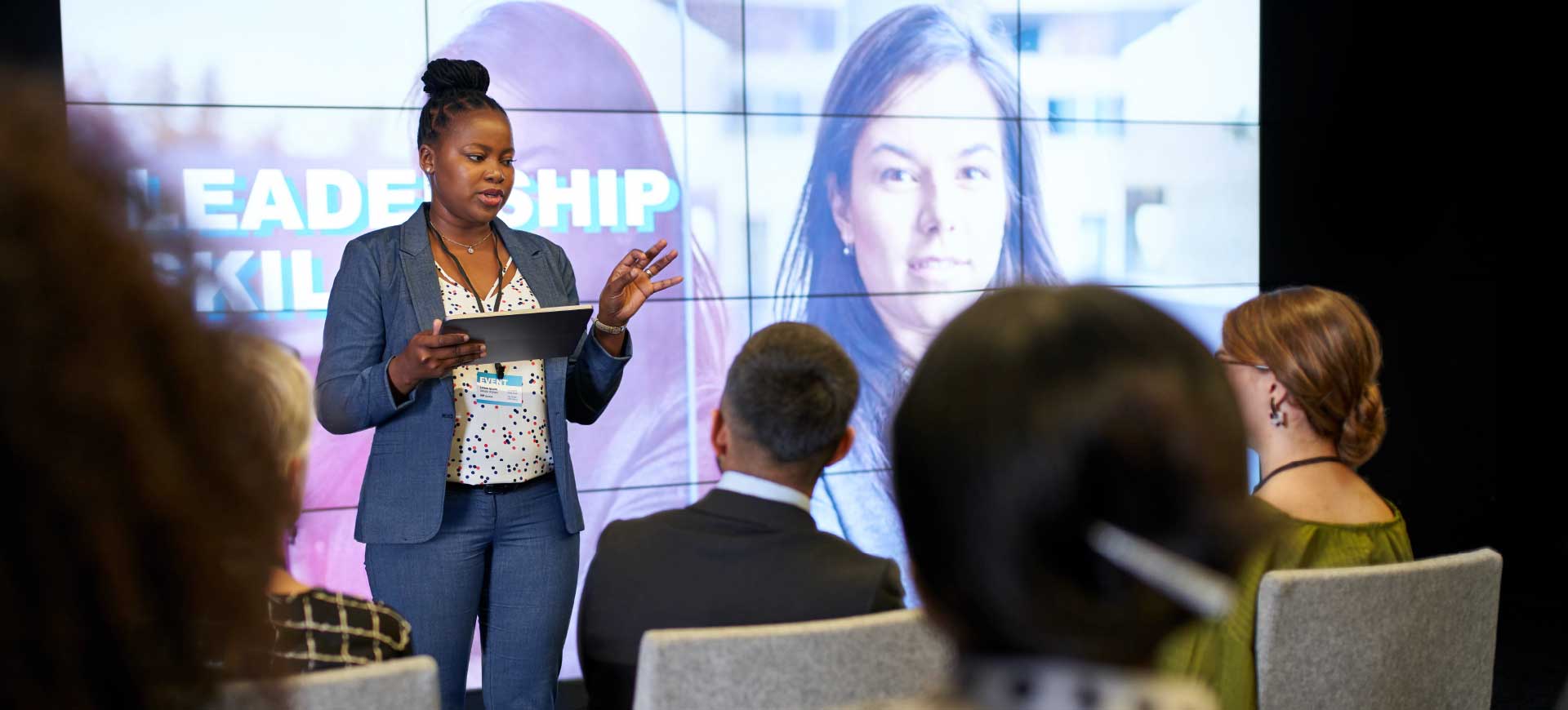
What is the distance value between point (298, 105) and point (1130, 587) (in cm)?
369

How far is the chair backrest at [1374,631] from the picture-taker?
166 centimetres

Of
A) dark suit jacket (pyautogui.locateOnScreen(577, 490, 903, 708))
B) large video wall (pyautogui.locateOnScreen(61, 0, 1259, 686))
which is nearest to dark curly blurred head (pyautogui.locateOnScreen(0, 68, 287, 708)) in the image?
dark suit jacket (pyautogui.locateOnScreen(577, 490, 903, 708))

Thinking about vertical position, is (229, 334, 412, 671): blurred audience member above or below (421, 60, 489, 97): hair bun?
below

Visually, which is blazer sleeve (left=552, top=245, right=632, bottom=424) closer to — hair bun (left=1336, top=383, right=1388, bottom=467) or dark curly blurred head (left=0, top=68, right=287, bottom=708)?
hair bun (left=1336, top=383, right=1388, bottom=467)

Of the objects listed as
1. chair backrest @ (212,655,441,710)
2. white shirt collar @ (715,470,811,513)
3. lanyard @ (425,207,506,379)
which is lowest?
chair backrest @ (212,655,441,710)

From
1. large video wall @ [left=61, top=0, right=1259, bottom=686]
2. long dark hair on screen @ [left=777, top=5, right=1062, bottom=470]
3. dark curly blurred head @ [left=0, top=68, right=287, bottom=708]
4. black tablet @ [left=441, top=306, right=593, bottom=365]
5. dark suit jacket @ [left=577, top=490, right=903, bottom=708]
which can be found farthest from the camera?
long dark hair on screen @ [left=777, top=5, right=1062, bottom=470]

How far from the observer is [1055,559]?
2.03 ft

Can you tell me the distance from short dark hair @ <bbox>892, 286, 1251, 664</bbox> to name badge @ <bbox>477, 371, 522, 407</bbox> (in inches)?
73.9

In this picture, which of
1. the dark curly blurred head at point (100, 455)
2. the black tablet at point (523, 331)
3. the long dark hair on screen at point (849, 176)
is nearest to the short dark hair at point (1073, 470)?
the dark curly blurred head at point (100, 455)

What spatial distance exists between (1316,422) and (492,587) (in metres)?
1.61

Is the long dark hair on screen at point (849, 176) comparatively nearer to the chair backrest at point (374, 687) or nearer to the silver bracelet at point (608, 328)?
the silver bracelet at point (608, 328)

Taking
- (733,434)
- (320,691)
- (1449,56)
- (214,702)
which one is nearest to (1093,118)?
(1449,56)

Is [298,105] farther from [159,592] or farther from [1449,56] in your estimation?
[1449,56]

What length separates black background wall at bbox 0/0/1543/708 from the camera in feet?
16.1
